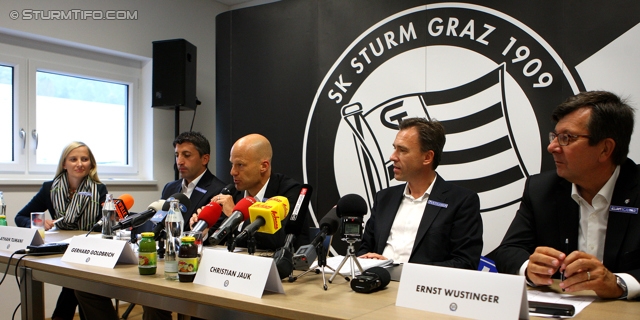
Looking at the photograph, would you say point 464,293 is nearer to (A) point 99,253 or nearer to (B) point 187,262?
(B) point 187,262

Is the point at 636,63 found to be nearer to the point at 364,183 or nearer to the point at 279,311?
the point at 364,183

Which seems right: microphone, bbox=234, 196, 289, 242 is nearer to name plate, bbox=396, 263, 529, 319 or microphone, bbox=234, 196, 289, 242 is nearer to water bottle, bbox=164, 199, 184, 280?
water bottle, bbox=164, 199, 184, 280

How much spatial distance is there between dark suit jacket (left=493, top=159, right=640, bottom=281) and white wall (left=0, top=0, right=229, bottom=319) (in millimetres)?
3704

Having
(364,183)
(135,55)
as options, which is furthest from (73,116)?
(364,183)

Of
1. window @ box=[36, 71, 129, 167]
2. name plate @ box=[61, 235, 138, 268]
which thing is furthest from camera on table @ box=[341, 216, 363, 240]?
window @ box=[36, 71, 129, 167]

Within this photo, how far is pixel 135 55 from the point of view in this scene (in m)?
4.78

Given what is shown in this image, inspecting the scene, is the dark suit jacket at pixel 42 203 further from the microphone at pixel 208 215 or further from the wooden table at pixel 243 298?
the microphone at pixel 208 215

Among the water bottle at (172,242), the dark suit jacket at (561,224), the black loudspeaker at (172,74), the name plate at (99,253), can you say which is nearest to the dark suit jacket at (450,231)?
the dark suit jacket at (561,224)

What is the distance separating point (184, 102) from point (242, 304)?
137 inches

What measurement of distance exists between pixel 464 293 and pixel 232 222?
759 mm

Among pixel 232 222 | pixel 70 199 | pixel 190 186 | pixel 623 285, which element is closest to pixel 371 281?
pixel 232 222

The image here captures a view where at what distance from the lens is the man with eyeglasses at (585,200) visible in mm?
1627

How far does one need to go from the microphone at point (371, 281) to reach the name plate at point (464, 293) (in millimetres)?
161

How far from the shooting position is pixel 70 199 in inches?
140
